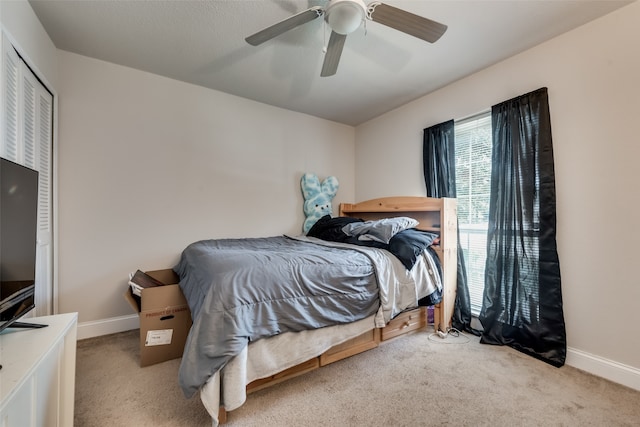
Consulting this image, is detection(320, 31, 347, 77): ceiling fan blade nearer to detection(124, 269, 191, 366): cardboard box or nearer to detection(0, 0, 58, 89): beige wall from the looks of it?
detection(0, 0, 58, 89): beige wall

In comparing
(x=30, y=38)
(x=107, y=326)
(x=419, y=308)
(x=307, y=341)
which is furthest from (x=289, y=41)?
(x=107, y=326)

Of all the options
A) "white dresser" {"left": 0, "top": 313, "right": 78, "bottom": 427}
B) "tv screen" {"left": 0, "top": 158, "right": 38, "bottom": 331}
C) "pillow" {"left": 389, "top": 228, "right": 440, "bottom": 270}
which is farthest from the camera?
"pillow" {"left": 389, "top": 228, "right": 440, "bottom": 270}

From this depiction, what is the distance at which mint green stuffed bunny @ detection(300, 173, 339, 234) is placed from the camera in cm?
339

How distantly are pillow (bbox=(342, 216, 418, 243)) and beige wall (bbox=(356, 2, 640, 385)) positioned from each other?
3.66 ft

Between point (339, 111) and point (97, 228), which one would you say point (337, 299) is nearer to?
point (97, 228)

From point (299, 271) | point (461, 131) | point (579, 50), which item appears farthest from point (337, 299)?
point (579, 50)

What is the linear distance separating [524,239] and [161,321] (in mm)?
2816

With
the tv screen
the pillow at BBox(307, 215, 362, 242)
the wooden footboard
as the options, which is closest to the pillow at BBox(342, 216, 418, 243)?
the pillow at BBox(307, 215, 362, 242)

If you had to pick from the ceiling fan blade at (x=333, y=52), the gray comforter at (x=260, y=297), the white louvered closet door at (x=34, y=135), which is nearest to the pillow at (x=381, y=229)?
the gray comforter at (x=260, y=297)

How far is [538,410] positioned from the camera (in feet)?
4.75

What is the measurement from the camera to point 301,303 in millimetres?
1587

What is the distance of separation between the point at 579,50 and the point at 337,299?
2.45 m

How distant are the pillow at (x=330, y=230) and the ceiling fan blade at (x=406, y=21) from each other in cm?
178

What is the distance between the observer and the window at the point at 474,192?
241 cm
